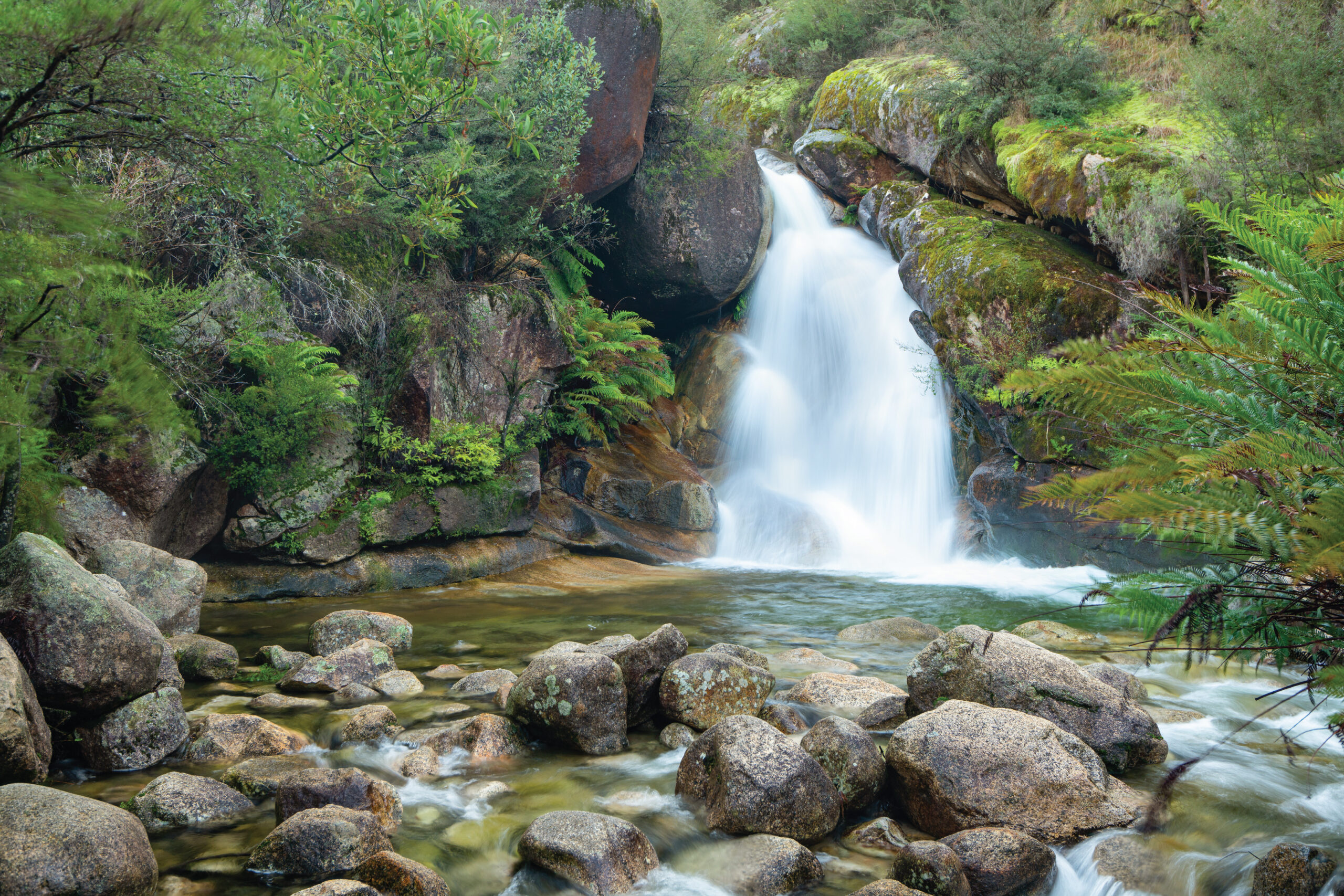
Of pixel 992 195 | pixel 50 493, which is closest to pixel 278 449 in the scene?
pixel 50 493

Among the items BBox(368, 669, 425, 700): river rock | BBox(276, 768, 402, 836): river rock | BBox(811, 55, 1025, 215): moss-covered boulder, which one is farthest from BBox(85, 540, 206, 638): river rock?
BBox(811, 55, 1025, 215): moss-covered boulder

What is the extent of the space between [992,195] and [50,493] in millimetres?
14666

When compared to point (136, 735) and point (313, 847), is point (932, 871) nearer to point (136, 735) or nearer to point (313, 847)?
point (313, 847)

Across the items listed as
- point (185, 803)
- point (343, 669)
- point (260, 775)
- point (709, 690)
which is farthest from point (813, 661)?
point (185, 803)

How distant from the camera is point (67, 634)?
431 cm

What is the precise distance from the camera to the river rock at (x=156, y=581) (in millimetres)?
6617

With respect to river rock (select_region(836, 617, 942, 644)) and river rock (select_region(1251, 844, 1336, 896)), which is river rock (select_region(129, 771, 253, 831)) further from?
river rock (select_region(836, 617, 942, 644))

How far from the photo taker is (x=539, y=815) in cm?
392

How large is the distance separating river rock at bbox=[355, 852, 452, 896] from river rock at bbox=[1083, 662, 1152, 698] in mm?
4383

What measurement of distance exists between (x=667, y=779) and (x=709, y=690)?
0.80m

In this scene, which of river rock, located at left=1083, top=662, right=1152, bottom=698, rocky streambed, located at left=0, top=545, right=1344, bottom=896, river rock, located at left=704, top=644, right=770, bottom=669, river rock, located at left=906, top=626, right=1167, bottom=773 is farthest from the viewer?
river rock, located at left=704, top=644, right=770, bottom=669

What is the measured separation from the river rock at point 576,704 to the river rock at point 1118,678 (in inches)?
128

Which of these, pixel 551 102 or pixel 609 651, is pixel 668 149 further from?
pixel 609 651

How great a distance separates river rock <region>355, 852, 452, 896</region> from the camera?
3141mm
